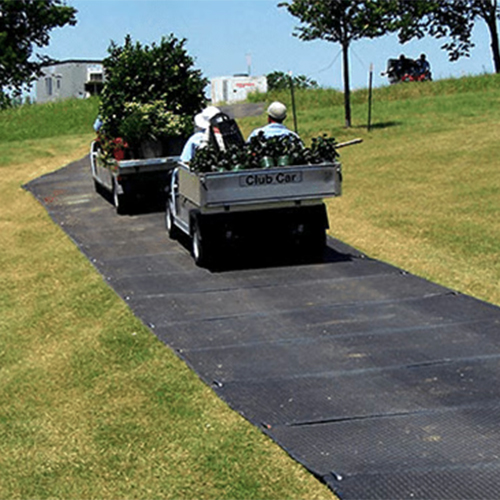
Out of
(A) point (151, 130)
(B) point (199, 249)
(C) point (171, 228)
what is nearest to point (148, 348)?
(B) point (199, 249)

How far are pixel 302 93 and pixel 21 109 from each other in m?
13.0

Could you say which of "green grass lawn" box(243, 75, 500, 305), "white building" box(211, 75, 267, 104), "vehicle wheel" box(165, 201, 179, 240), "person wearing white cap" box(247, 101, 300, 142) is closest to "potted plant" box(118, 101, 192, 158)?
"vehicle wheel" box(165, 201, 179, 240)

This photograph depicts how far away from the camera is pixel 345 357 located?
9.79 meters

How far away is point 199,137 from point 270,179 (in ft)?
8.17

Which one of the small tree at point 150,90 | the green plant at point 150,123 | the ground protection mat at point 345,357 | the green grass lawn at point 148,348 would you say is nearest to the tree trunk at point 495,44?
Answer: the green grass lawn at point 148,348

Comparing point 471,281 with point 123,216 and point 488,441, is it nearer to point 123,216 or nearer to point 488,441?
point 488,441

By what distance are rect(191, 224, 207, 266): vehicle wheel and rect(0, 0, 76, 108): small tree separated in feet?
198

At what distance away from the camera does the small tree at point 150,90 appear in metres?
20.5

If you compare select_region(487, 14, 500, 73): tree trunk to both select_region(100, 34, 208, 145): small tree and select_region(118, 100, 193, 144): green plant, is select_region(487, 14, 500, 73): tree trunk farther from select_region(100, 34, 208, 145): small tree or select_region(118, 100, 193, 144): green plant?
select_region(118, 100, 193, 144): green plant

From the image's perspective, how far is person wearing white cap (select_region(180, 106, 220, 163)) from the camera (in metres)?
16.0

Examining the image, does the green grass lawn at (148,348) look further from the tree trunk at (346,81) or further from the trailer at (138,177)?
the tree trunk at (346,81)

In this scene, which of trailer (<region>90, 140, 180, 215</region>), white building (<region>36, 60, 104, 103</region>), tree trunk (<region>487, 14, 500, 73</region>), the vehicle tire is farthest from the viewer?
white building (<region>36, 60, 104, 103</region>)

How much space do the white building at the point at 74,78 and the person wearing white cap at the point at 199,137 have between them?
5338 centimetres

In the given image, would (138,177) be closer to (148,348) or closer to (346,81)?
(148,348)
